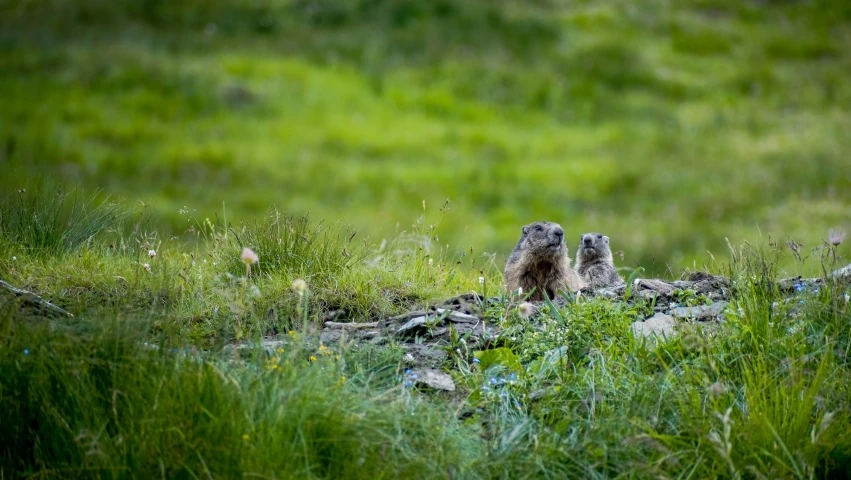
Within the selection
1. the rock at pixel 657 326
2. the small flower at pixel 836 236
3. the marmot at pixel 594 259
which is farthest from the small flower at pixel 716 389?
the marmot at pixel 594 259

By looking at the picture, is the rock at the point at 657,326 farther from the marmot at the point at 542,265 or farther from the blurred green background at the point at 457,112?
the blurred green background at the point at 457,112

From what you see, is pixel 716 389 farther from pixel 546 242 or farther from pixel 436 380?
pixel 546 242

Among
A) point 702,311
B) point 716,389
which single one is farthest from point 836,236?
point 716,389

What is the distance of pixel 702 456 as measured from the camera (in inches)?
182

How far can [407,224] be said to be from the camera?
1820cm

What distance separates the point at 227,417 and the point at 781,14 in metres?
32.6

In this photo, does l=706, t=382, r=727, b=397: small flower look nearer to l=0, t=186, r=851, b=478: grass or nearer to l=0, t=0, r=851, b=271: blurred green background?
l=0, t=186, r=851, b=478: grass

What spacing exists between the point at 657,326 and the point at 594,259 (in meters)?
3.05

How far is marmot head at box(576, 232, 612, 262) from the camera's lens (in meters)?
9.17

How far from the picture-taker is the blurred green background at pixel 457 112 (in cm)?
1988

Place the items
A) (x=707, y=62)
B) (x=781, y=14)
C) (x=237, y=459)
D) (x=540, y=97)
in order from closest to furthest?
(x=237, y=459)
(x=540, y=97)
(x=707, y=62)
(x=781, y=14)

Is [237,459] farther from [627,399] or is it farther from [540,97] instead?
[540,97]

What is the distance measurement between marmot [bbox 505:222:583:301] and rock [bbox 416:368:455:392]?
2.39 meters

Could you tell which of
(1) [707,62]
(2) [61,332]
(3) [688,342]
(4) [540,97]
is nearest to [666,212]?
(4) [540,97]
